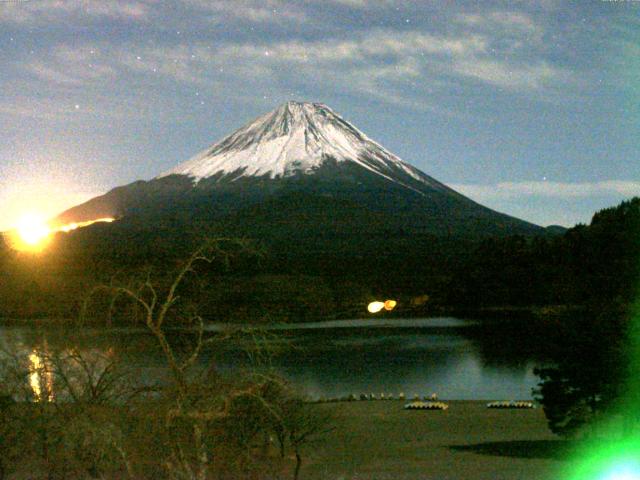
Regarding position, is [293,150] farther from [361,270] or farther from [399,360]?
[399,360]

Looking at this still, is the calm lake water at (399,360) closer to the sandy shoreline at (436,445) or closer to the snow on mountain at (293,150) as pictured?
the sandy shoreline at (436,445)

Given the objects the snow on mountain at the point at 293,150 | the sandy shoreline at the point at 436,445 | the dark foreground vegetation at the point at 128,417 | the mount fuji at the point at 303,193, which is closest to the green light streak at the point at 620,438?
the sandy shoreline at the point at 436,445

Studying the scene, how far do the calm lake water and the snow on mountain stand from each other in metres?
89.8

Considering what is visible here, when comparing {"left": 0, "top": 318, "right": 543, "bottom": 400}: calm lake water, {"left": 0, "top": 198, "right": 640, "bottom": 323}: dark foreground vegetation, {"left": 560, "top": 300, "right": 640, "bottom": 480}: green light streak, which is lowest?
{"left": 0, "top": 318, "right": 543, "bottom": 400}: calm lake water

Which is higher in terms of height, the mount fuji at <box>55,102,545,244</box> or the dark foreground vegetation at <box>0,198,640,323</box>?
the mount fuji at <box>55,102,545,244</box>

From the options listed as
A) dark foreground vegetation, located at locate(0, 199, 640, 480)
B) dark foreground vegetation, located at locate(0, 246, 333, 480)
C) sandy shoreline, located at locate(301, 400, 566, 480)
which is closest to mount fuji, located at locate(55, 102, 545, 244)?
sandy shoreline, located at locate(301, 400, 566, 480)

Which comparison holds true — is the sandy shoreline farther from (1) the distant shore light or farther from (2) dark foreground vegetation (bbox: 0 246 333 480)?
(1) the distant shore light

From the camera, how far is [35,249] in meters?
8.72

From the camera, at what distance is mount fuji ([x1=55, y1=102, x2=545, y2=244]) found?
136 metres

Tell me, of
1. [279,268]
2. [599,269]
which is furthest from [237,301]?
[599,269]

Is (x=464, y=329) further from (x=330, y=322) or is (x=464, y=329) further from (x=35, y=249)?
(x=35, y=249)

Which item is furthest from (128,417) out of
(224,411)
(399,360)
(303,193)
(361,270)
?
(303,193)

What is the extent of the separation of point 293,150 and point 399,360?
401ft

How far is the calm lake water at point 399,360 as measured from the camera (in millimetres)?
38844
